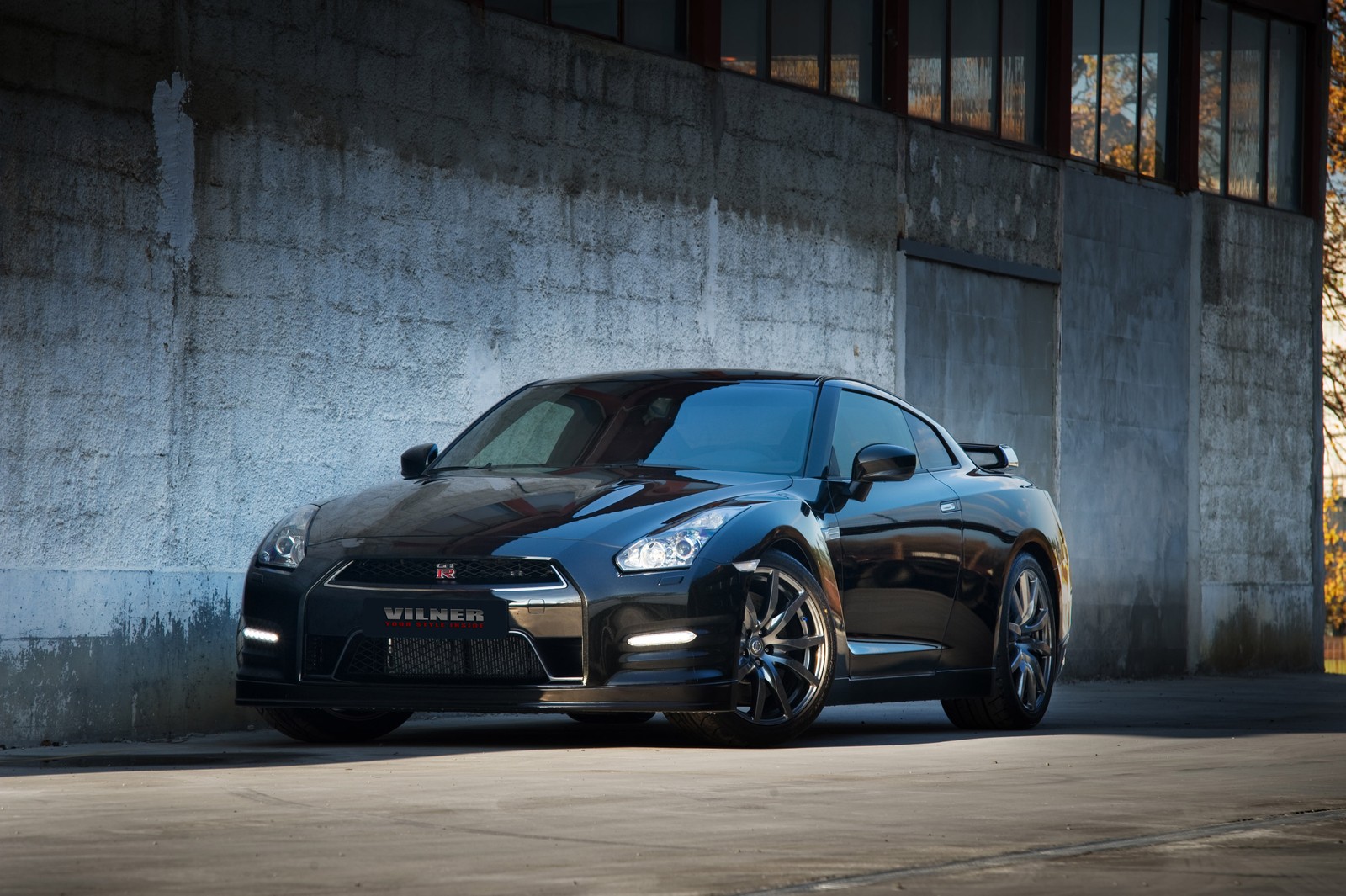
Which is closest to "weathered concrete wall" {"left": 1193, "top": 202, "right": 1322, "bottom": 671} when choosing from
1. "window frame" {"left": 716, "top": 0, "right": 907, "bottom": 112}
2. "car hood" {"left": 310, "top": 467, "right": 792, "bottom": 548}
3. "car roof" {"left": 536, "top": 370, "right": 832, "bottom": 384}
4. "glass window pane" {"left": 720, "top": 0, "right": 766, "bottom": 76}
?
"window frame" {"left": 716, "top": 0, "right": 907, "bottom": 112}

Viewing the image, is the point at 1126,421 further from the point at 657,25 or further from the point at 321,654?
the point at 321,654

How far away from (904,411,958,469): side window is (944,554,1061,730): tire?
1.93ft

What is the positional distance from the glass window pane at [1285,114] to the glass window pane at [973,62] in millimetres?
4429

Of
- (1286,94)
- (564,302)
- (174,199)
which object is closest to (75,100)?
(174,199)

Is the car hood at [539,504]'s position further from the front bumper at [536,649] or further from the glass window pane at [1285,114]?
the glass window pane at [1285,114]

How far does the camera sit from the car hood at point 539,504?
8.55 metres

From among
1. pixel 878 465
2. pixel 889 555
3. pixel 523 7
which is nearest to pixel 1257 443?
pixel 523 7

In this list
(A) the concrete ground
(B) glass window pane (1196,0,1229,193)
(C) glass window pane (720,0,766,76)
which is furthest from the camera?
(B) glass window pane (1196,0,1229,193)

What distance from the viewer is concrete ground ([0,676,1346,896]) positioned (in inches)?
205

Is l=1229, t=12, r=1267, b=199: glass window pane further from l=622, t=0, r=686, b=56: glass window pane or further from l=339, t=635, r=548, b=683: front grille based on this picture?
l=339, t=635, r=548, b=683: front grille

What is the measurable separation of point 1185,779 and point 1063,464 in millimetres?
10351

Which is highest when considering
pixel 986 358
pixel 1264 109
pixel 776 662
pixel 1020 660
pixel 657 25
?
pixel 1264 109

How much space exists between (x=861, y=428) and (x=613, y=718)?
1816 mm

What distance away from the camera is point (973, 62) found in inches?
706
